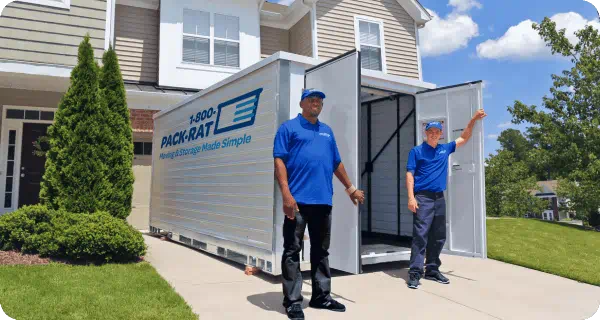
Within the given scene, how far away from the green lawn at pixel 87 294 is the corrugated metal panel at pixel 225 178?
46.2 inches

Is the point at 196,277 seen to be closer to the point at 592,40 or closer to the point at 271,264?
the point at 271,264

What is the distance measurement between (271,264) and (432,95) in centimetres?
317

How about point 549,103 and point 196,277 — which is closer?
point 196,277

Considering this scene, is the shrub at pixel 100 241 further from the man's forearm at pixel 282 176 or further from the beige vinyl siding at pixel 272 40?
the beige vinyl siding at pixel 272 40

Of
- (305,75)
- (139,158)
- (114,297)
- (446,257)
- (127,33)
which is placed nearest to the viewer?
(114,297)

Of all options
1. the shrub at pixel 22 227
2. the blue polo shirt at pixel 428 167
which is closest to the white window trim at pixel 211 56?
the shrub at pixel 22 227

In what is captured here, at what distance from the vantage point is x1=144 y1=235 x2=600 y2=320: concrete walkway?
381cm

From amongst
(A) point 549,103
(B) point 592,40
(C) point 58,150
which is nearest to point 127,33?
(C) point 58,150

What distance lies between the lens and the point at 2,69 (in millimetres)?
8133

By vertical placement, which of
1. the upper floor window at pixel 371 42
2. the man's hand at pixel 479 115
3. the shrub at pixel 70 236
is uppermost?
the upper floor window at pixel 371 42

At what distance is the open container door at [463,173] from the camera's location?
5.36 metres

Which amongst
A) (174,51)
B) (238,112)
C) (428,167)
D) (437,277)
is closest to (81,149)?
(238,112)

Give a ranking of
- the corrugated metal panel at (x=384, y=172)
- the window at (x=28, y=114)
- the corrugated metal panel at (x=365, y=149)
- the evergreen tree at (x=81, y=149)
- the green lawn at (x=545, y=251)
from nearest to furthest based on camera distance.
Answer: the green lawn at (x=545, y=251) → the evergreen tree at (x=81, y=149) → the corrugated metal panel at (x=384, y=172) → the corrugated metal panel at (x=365, y=149) → the window at (x=28, y=114)

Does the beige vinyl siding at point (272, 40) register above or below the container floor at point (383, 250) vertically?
above
